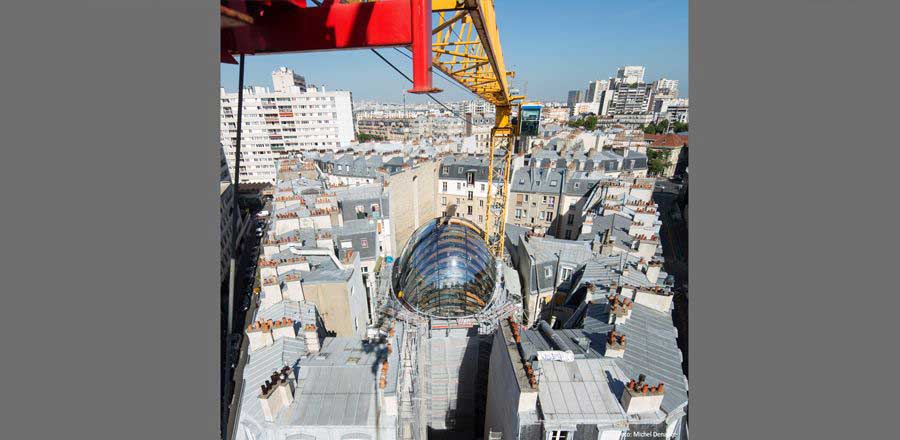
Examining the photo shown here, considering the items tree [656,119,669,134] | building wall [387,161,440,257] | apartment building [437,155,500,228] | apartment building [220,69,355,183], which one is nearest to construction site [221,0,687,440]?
building wall [387,161,440,257]

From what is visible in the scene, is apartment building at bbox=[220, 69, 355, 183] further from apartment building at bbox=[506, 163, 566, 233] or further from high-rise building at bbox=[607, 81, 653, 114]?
high-rise building at bbox=[607, 81, 653, 114]

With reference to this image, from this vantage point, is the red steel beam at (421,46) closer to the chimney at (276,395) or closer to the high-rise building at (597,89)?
the chimney at (276,395)

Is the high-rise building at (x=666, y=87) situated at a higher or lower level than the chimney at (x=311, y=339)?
higher

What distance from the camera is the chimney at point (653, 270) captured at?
1283 cm

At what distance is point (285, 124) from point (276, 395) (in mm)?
70438

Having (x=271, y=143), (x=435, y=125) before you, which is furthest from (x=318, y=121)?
(x=435, y=125)

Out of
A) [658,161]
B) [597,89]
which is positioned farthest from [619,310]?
[597,89]

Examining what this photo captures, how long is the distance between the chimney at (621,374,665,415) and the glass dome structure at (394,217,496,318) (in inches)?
439

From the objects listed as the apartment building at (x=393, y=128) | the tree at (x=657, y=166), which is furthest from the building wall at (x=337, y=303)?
the apartment building at (x=393, y=128)

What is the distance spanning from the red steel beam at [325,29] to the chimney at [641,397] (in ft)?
24.1

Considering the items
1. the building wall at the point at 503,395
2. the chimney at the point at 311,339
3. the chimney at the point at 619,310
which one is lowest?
→ the building wall at the point at 503,395

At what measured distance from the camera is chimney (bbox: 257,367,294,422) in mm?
6844

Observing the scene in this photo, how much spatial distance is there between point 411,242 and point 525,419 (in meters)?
16.5

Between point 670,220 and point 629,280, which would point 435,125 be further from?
point 629,280
